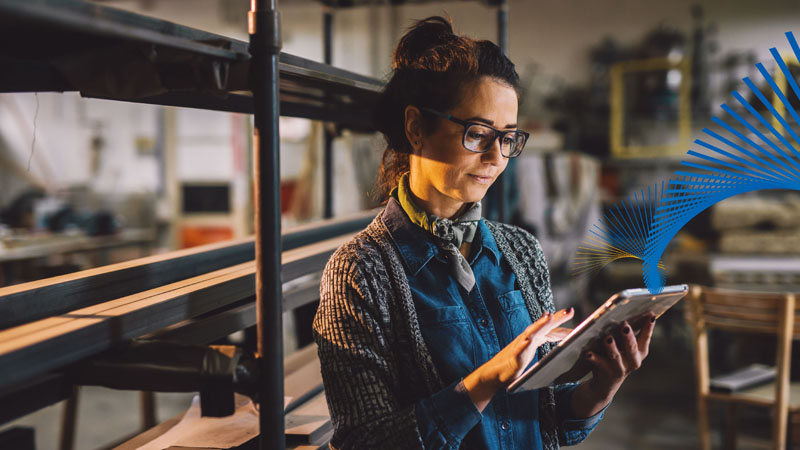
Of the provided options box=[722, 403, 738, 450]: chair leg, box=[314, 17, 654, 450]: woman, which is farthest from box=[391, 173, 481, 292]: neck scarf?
box=[722, 403, 738, 450]: chair leg

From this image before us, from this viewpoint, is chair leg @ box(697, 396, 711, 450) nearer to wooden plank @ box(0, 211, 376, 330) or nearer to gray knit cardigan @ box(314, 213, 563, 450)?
wooden plank @ box(0, 211, 376, 330)

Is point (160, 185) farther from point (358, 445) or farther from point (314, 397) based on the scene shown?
point (358, 445)

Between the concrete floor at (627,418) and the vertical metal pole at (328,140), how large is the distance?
1.84 meters

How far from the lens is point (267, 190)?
0.95 meters

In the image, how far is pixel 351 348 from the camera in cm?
105

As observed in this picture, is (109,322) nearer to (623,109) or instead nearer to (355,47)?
(623,109)

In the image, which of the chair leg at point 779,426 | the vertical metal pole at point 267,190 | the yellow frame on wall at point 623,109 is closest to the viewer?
the vertical metal pole at point 267,190

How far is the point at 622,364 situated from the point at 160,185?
7.41 metres

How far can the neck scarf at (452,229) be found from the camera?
1.19m

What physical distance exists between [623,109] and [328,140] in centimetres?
542

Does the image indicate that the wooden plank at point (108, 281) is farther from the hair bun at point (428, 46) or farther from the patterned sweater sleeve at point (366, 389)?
the hair bun at point (428, 46)

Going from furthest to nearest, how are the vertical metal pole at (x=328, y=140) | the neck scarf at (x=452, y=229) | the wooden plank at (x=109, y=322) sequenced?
the vertical metal pole at (x=328, y=140), the neck scarf at (x=452, y=229), the wooden plank at (x=109, y=322)

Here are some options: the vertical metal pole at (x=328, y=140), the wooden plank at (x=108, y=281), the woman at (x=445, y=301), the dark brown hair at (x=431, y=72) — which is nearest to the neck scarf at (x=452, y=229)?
the woman at (x=445, y=301)

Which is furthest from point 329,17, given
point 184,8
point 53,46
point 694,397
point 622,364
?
point 184,8
